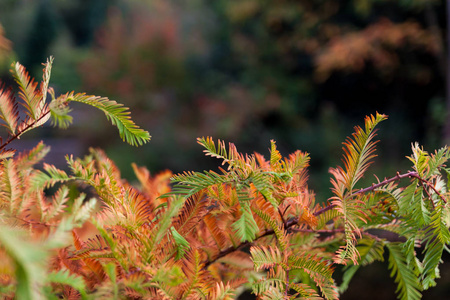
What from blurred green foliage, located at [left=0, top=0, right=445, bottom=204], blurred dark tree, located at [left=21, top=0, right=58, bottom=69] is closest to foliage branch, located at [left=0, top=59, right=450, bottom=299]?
blurred green foliage, located at [left=0, top=0, right=445, bottom=204]

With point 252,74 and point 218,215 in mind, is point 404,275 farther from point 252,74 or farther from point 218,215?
point 252,74

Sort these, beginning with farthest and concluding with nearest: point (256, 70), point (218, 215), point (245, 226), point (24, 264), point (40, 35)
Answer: point (40, 35) < point (256, 70) < point (218, 215) < point (245, 226) < point (24, 264)

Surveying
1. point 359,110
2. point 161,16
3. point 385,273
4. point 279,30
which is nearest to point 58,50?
point 161,16

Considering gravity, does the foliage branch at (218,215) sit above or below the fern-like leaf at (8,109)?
below

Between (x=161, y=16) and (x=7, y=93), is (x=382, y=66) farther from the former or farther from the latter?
(x=7, y=93)

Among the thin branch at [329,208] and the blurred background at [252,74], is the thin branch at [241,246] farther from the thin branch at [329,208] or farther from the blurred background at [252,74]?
the blurred background at [252,74]

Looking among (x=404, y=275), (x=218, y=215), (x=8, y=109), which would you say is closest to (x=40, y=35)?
(x=8, y=109)

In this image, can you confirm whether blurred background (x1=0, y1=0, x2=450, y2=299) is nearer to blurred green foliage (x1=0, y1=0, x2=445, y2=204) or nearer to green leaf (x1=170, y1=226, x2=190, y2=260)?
blurred green foliage (x1=0, y1=0, x2=445, y2=204)

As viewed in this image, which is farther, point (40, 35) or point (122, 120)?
point (40, 35)

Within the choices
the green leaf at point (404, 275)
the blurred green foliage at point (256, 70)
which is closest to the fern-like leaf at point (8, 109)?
the green leaf at point (404, 275)

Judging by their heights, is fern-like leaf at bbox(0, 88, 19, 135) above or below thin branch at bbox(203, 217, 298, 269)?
above
